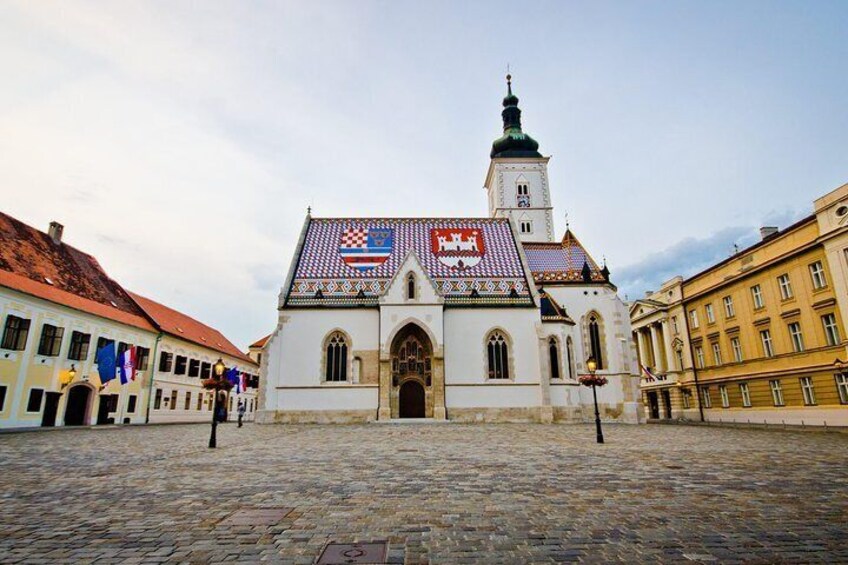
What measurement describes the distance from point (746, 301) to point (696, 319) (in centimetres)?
671

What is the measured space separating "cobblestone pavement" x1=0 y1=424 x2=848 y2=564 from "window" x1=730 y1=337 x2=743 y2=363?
24.9 meters

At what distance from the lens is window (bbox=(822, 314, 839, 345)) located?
26.2 m

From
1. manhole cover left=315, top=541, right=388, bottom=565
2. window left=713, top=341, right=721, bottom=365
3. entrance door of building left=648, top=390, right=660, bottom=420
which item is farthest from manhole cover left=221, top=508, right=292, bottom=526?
entrance door of building left=648, top=390, right=660, bottom=420

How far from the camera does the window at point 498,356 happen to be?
32594 millimetres

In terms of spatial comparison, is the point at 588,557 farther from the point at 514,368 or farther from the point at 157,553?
the point at 514,368

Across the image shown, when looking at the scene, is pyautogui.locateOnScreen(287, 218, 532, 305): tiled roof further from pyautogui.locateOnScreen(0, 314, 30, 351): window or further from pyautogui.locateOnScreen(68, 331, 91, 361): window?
pyautogui.locateOnScreen(0, 314, 30, 351): window

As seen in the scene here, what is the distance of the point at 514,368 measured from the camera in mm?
32406

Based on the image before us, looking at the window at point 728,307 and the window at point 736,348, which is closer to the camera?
the window at point 736,348

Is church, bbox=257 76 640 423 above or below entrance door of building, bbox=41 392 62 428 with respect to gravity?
above

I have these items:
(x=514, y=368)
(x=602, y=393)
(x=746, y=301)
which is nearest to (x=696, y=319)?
(x=746, y=301)

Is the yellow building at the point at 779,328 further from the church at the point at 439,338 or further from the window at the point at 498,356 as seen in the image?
the window at the point at 498,356

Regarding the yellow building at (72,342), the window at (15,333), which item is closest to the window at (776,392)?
the yellow building at (72,342)

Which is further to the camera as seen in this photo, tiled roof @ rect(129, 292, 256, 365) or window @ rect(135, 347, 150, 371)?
tiled roof @ rect(129, 292, 256, 365)

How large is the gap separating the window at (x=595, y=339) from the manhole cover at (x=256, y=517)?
31.9 meters
